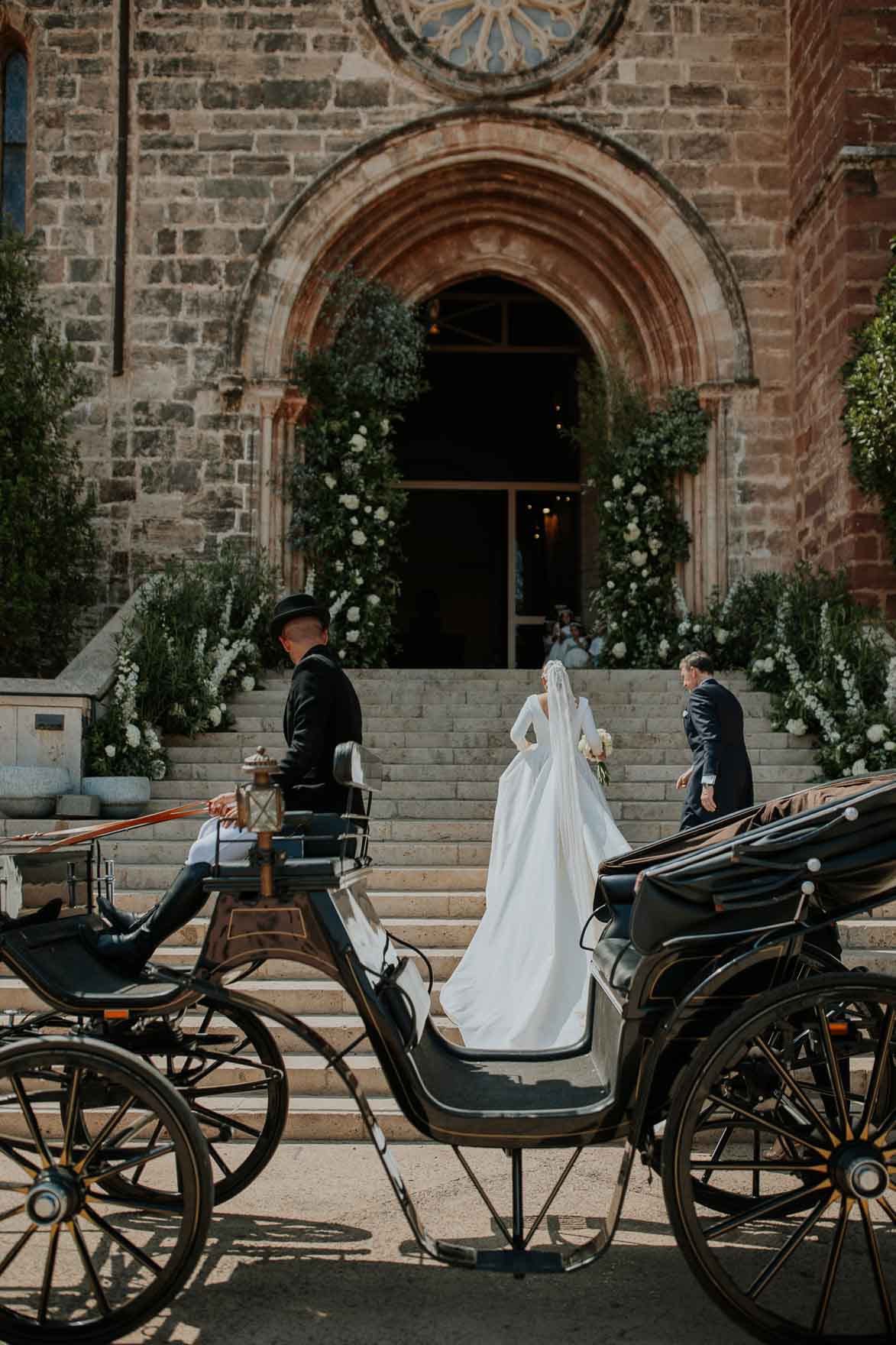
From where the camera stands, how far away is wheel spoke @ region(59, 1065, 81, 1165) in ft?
9.89

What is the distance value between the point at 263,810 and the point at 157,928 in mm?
570

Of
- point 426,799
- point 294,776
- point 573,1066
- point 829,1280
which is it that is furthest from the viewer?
point 426,799

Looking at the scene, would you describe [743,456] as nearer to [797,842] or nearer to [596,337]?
[596,337]

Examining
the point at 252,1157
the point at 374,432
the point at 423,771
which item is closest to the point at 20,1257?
the point at 252,1157

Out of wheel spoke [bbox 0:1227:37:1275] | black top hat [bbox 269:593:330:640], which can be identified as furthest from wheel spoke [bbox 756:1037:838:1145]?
black top hat [bbox 269:593:330:640]

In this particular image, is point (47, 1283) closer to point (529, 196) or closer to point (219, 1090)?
point (219, 1090)

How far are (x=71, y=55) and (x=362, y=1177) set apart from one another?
1255 cm

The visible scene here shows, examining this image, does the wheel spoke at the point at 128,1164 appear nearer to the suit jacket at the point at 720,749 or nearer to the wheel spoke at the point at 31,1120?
the wheel spoke at the point at 31,1120

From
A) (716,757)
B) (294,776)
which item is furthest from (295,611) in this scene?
(716,757)

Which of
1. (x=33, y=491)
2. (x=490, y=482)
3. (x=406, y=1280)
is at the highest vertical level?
(x=490, y=482)

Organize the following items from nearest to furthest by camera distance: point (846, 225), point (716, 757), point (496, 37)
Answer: point (716, 757), point (846, 225), point (496, 37)

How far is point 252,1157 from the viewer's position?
3.75m

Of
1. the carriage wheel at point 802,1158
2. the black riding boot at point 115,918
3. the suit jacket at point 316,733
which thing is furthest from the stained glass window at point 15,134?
the carriage wheel at point 802,1158

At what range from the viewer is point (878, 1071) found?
3.04 m
